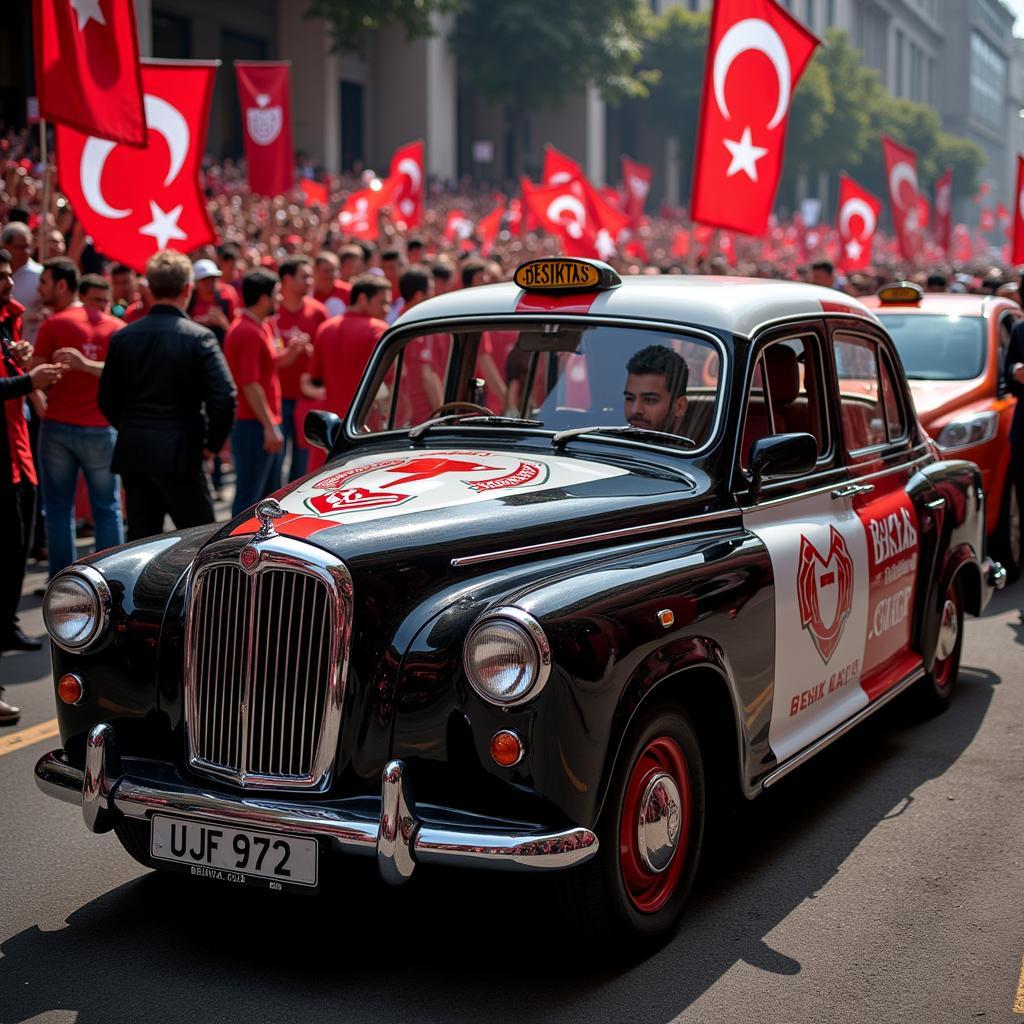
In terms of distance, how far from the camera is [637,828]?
405 centimetres

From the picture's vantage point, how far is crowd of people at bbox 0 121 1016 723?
294 inches

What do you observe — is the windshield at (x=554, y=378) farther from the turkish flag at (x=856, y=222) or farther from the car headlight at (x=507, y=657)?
the turkish flag at (x=856, y=222)

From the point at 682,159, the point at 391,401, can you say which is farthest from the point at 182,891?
the point at 682,159

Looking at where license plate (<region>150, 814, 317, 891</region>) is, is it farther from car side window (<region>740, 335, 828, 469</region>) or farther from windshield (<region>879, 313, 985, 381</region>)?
windshield (<region>879, 313, 985, 381</region>)

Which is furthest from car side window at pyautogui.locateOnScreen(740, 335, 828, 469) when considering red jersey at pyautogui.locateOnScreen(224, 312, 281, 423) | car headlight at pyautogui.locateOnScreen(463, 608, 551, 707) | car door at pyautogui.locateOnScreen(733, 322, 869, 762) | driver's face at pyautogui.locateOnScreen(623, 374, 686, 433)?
red jersey at pyautogui.locateOnScreen(224, 312, 281, 423)

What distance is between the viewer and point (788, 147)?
77.1m

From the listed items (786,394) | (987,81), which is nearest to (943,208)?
(786,394)

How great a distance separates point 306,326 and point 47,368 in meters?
4.19

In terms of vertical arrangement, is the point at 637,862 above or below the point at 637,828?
below

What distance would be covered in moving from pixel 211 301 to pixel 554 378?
780cm

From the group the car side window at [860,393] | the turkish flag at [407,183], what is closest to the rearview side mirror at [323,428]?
the car side window at [860,393]

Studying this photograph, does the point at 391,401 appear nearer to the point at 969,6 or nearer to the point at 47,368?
the point at 47,368

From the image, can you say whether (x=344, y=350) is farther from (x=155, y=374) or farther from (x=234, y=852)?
(x=234, y=852)

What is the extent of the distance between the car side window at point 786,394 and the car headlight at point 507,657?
1.46 meters
